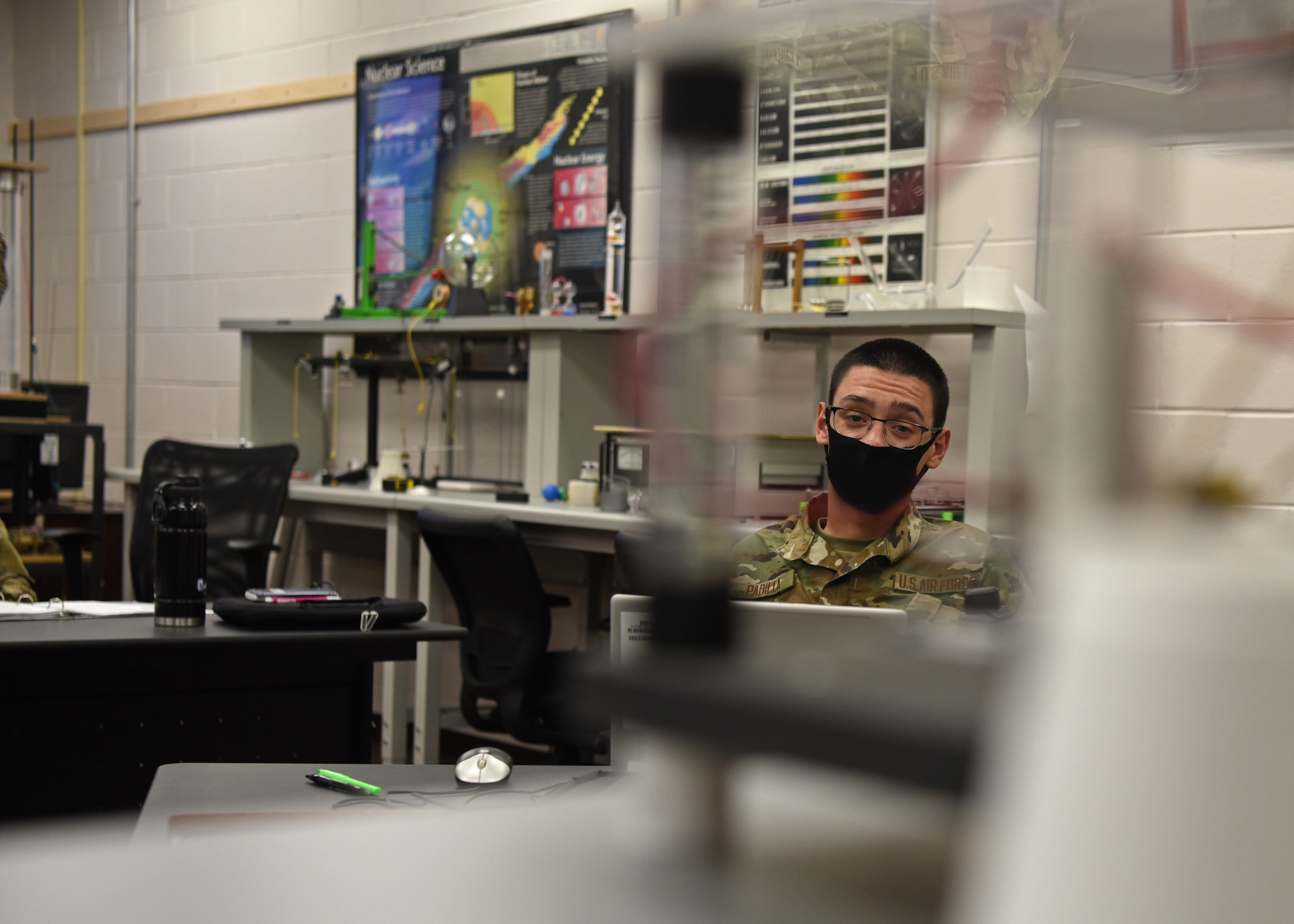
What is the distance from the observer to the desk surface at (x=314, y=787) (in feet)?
5.12

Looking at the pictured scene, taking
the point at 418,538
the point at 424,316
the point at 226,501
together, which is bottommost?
the point at 418,538

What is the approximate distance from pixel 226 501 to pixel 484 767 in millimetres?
2647

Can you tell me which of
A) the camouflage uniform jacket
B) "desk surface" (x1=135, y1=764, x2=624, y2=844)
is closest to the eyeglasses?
the camouflage uniform jacket

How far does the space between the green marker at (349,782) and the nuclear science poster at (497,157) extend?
8.84ft

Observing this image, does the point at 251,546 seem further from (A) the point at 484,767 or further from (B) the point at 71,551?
(A) the point at 484,767

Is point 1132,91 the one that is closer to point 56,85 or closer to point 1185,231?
point 1185,231

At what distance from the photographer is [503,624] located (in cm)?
337

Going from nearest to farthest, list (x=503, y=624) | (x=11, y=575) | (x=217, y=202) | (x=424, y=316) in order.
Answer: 1. (x=11, y=575)
2. (x=503, y=624)
3. (x=424, y=316)
4. (x=217, y=202)

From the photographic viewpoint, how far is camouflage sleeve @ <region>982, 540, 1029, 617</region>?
1.59ft

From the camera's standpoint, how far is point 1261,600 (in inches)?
14.6

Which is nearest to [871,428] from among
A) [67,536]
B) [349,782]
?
[349,782]

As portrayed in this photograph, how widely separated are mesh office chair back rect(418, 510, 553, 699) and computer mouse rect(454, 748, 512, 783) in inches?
59.2

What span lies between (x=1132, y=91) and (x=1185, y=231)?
0.06m

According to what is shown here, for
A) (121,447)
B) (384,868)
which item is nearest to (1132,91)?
(384,868)
